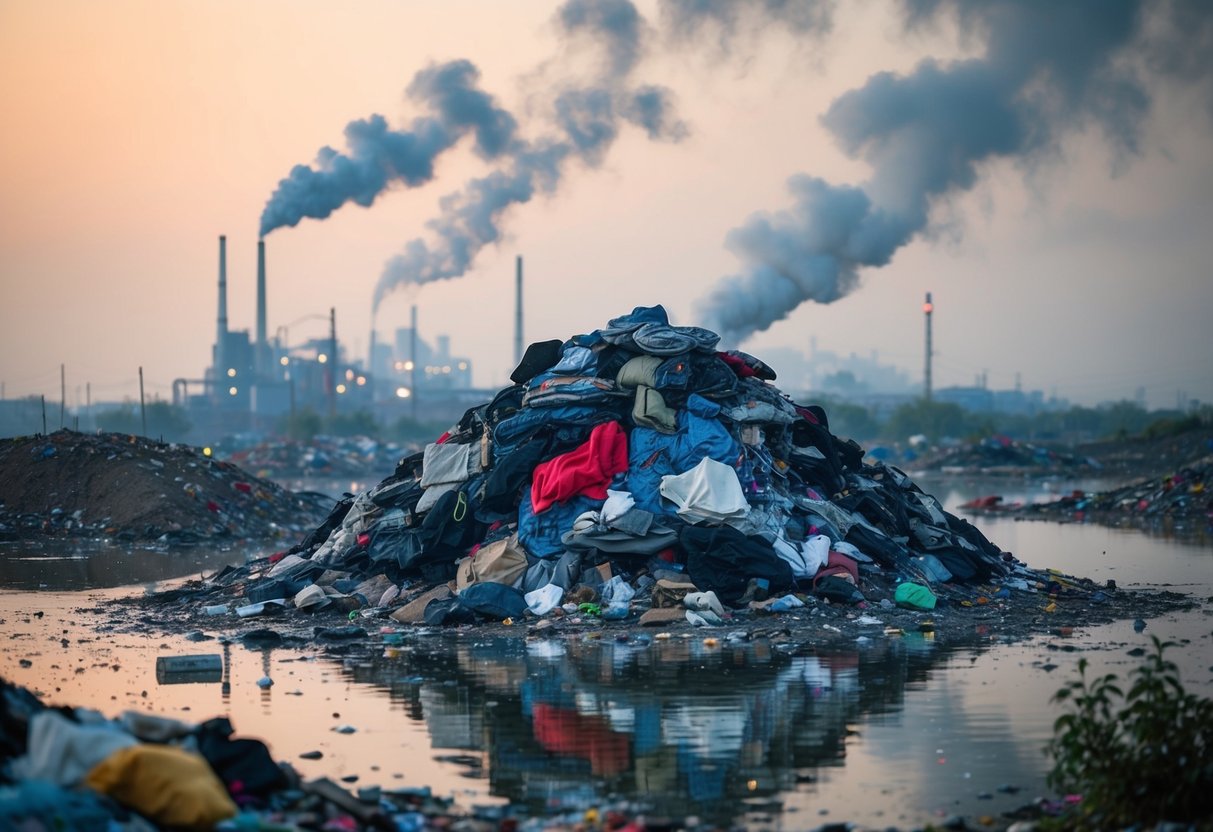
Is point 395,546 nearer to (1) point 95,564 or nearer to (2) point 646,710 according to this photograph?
(2) point 646,710

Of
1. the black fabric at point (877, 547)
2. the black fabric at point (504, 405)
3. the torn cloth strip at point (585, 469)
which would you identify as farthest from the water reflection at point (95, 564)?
the black fabric at point (877, 547)

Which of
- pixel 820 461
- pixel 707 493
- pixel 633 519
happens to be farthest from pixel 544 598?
pixel 820 461

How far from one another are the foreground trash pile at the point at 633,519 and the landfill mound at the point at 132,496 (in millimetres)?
7661

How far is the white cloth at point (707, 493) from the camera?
1204cm

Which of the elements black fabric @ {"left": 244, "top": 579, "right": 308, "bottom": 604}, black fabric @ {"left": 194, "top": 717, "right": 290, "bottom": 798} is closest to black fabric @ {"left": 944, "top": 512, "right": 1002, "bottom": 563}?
black fabric @ {"left": 244, "top": 579, "right": 308, "bottom": 604}

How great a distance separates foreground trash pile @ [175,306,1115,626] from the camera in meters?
11.8

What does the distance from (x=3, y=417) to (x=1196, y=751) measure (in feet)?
330

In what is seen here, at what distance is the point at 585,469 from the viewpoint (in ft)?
41.3

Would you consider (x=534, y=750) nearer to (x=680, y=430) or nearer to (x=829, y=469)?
(x=680, y=430)

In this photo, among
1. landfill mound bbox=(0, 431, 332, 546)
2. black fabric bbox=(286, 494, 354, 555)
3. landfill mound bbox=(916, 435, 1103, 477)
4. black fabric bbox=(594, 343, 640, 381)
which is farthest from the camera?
landfill mound bbox=(916, 435, 1103, 477)

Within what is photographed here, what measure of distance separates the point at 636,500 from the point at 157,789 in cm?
785

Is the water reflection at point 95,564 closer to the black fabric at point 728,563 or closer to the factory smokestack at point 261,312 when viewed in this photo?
the black fabric at point 728,563

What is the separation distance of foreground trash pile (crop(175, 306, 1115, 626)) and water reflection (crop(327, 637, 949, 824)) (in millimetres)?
1284

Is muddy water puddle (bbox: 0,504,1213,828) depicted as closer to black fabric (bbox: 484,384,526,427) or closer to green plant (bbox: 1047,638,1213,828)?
green plant (bbox: 1047,638,1213,828)
